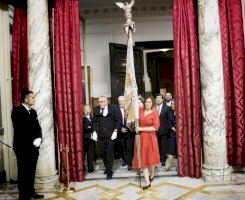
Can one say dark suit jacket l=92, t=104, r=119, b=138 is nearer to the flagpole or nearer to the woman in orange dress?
the flagpole

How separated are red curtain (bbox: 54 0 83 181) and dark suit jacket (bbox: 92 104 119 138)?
39 cm

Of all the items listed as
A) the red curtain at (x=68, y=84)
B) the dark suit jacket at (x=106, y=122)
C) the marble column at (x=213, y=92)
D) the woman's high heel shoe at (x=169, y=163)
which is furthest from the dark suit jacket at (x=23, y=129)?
the marble column at (x=213, y=92)

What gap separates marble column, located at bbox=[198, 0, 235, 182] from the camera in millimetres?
4723

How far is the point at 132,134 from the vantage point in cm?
582

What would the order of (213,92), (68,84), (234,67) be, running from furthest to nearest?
1. (68,84)
2. (234,67)
3. (213,92)

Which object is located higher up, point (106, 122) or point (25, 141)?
point (106, 122)

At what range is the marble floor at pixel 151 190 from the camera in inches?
167

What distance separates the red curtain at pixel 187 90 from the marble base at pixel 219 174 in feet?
0.80

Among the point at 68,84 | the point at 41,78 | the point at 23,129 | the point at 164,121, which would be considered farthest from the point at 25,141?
the point at 164,121

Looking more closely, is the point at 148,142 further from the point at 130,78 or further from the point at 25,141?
the point at 25,141

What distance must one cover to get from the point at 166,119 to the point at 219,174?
1.38 meters

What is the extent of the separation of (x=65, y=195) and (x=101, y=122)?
1414 mm

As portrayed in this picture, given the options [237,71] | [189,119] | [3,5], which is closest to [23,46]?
[3,5]

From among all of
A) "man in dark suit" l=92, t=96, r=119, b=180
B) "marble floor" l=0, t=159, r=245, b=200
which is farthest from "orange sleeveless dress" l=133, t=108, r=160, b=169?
"man in dark suit" l=92, t=96, r=119, b=180
